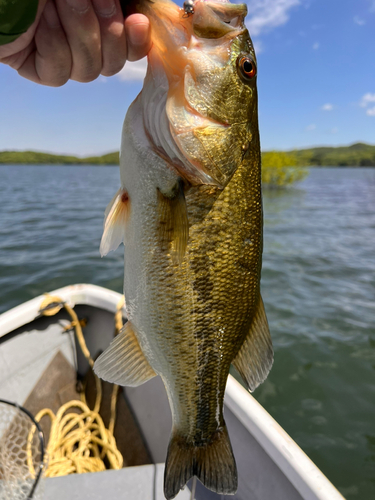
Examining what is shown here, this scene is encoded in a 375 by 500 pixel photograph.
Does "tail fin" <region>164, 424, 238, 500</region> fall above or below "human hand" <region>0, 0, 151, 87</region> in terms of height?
below

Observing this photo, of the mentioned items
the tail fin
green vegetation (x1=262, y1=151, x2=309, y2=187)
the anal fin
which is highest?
green vegetation (x1=262, y1=151, x2=309, y2=187)

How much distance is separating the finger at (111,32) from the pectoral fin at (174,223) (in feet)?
1.79

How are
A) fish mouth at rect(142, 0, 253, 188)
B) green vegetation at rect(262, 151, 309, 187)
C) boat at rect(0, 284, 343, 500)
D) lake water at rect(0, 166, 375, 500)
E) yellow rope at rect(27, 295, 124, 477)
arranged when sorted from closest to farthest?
fish mouth at rect(142, 0, 253, 188), boat at rect(0, 284, 343, 500), yellow rope at rect(27, 295, 124, 477), lake water at rect(0, 166, 375, 500), green vegetation at rect(262, 151, 309, 187)

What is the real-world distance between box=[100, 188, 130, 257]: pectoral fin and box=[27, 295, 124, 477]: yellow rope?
2.08m

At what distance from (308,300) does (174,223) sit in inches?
258

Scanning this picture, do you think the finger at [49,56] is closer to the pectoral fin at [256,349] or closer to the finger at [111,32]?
the finger at [111,32]

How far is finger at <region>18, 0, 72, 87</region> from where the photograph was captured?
1192mm

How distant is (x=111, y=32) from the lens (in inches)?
47.2

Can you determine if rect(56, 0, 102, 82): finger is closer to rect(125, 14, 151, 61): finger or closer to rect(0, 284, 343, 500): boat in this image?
rect(125, 14, 151, 61): finger

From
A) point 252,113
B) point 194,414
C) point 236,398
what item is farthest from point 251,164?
point 236,398

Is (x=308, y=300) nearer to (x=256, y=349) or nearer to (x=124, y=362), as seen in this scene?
(x=256, y=349)

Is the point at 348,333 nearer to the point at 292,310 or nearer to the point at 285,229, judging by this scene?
the point at 292,310

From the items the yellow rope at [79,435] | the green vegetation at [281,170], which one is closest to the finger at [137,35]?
the yellow rope at [79,435]

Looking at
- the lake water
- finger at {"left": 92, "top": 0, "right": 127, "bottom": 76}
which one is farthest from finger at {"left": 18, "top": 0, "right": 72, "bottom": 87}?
the lake water
